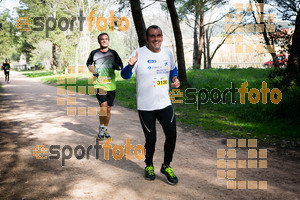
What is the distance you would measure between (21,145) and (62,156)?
1.31 m

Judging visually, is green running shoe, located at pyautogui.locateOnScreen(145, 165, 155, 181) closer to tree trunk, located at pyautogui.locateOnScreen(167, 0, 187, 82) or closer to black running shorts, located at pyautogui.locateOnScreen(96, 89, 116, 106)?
black running shorts, located at pyautogui.locateOnScreen(96, 89, 116, 106)

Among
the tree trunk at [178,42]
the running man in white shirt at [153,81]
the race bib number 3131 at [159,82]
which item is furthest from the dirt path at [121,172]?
the tree trunk at [178,42]

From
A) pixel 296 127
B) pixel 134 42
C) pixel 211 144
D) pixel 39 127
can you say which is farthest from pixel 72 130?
pixel 134 42

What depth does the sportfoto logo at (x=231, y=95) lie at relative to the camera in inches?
348

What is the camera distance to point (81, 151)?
203 inches

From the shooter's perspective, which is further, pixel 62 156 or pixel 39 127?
pixel 39 127

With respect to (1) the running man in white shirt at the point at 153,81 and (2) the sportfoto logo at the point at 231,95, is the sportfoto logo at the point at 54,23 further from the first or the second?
(1) the running man in white shirt at the point at 153,81

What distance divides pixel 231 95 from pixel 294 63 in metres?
3.17

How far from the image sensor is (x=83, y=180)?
379cm

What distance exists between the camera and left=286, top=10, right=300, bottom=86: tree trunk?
7.47 meters

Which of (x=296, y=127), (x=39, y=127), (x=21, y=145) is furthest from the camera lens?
(x=39, y=127)

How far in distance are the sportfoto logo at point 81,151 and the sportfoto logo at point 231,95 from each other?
410cm

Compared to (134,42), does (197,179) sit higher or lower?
lower

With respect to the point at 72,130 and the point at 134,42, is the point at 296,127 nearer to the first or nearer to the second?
the point at 72,130
